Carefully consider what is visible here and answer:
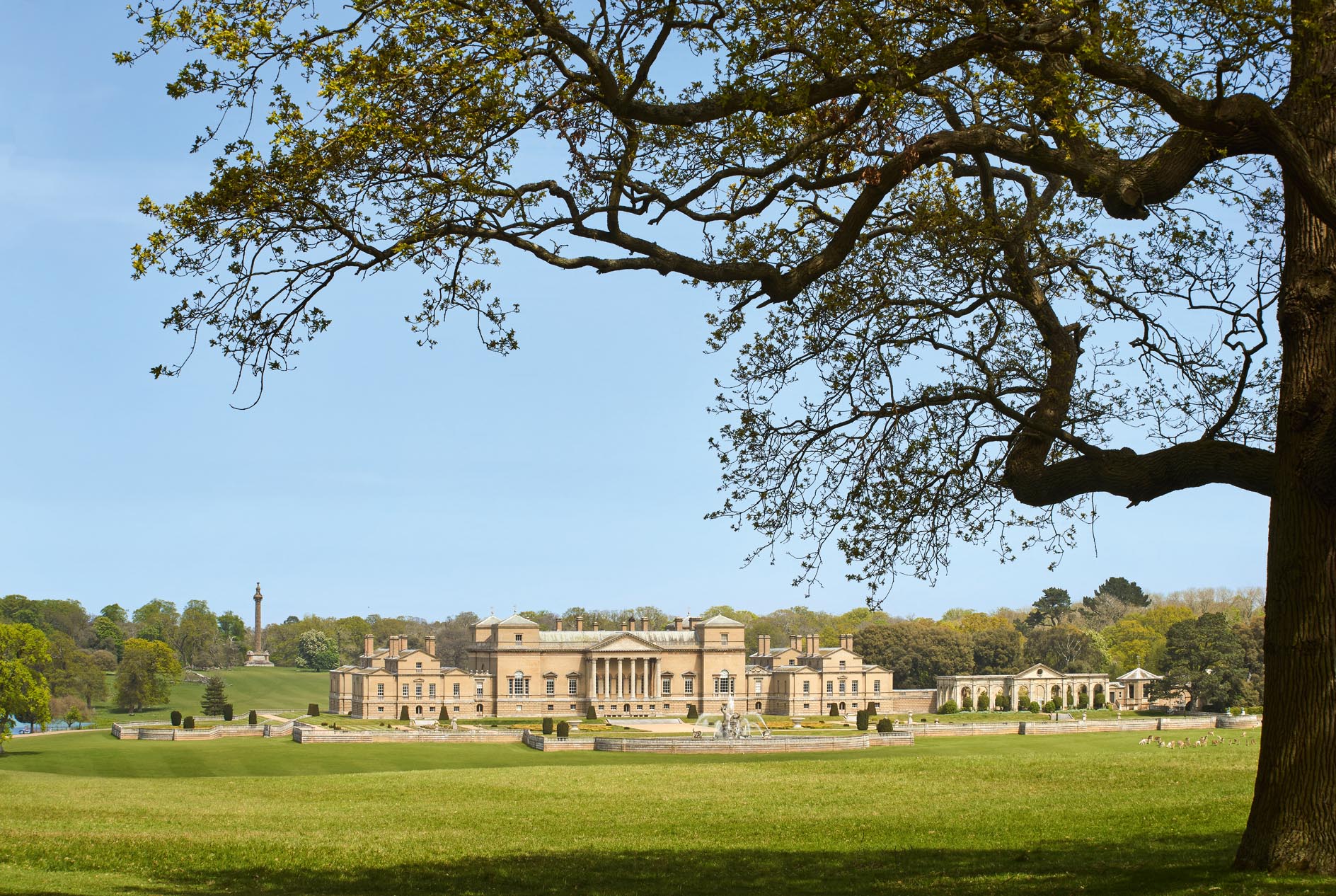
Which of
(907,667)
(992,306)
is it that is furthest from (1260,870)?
(907,667)

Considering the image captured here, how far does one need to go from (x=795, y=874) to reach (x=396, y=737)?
165 ft

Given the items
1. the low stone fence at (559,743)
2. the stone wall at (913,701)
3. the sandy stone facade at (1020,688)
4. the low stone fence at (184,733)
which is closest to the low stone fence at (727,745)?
the low stone fence at (559,743)

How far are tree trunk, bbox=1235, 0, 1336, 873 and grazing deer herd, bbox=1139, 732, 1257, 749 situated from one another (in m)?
31.8

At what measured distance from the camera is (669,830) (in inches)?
714

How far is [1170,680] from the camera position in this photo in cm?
8450

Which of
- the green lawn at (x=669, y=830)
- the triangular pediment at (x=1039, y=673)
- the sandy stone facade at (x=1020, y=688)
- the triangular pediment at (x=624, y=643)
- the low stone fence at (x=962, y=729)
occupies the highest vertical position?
the green lawn at (x=669, y=830)

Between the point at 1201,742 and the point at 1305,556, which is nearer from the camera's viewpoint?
the point at 1305,556

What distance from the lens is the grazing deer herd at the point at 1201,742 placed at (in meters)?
41.2

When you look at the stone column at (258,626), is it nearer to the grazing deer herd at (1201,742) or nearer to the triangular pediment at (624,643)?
the triangular pediment at (624,643)

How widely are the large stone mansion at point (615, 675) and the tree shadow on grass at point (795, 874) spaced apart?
262 feet

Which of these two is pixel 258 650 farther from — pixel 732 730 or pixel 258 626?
pixel 732 730

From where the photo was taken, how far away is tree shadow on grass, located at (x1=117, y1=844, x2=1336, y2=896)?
428 inches

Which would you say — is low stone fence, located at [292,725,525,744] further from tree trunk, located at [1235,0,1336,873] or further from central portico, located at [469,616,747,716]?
tree trunk, located at [1235,0,1336,873]

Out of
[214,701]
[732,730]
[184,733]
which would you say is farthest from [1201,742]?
[214,701]
